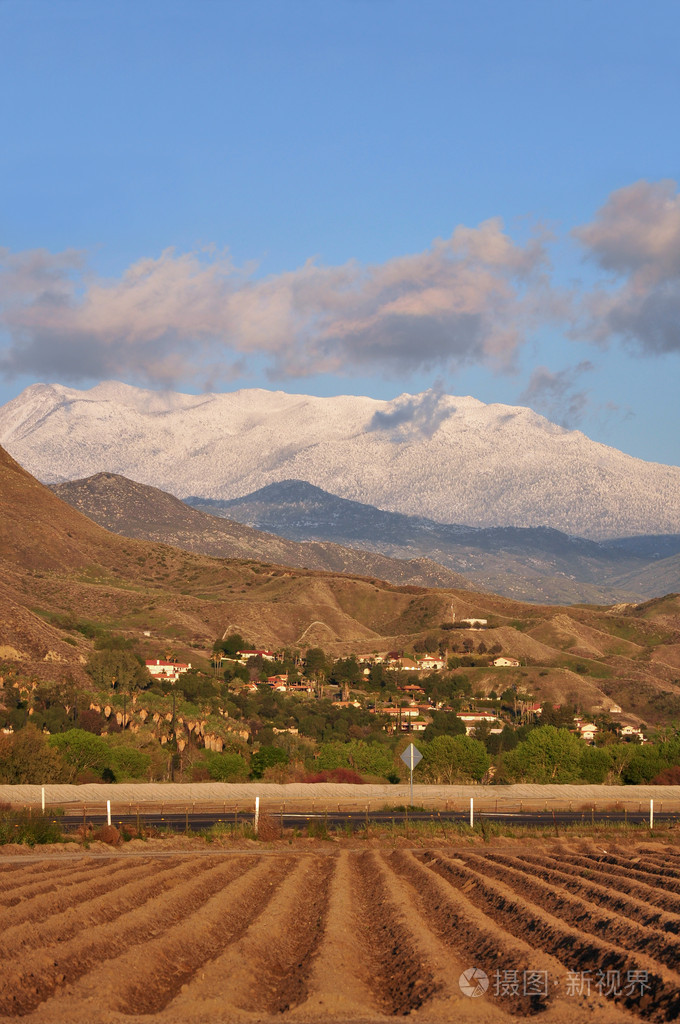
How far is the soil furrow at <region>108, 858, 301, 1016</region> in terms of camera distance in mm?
11695

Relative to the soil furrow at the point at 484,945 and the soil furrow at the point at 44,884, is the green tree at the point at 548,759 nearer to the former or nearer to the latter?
the soil furrow at the point at 44,884


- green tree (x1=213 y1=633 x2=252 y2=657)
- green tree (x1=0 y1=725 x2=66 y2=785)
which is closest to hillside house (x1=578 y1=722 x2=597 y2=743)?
green tree (x1=213 y1=633 x2=252 y2=657)

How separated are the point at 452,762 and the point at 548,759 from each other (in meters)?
6.43

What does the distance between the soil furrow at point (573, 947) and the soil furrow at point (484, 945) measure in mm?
328

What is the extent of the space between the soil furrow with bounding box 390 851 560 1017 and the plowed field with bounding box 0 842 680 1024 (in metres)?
0.03

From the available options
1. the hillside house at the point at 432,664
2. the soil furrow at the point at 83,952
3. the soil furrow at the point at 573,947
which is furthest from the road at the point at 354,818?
the hillside house at the point at 432,664

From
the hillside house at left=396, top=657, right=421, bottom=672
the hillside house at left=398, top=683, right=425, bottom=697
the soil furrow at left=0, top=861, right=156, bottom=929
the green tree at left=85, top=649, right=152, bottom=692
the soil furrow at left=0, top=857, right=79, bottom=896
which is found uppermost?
the hillside house at left=396, top=657, right=421, bottom=672

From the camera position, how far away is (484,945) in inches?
535

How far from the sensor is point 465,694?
120 metres

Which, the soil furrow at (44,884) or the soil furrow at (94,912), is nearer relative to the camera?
the soil furrow at (94,912)

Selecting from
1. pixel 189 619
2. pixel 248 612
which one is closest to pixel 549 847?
pixel 189 619

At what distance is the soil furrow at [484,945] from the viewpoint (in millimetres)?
11383

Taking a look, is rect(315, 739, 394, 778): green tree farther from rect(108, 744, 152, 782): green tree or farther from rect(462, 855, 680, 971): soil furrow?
rect(462, 855, 680, 971): soil furrow

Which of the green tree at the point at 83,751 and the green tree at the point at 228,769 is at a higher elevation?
the green tree at the point at 83,751
